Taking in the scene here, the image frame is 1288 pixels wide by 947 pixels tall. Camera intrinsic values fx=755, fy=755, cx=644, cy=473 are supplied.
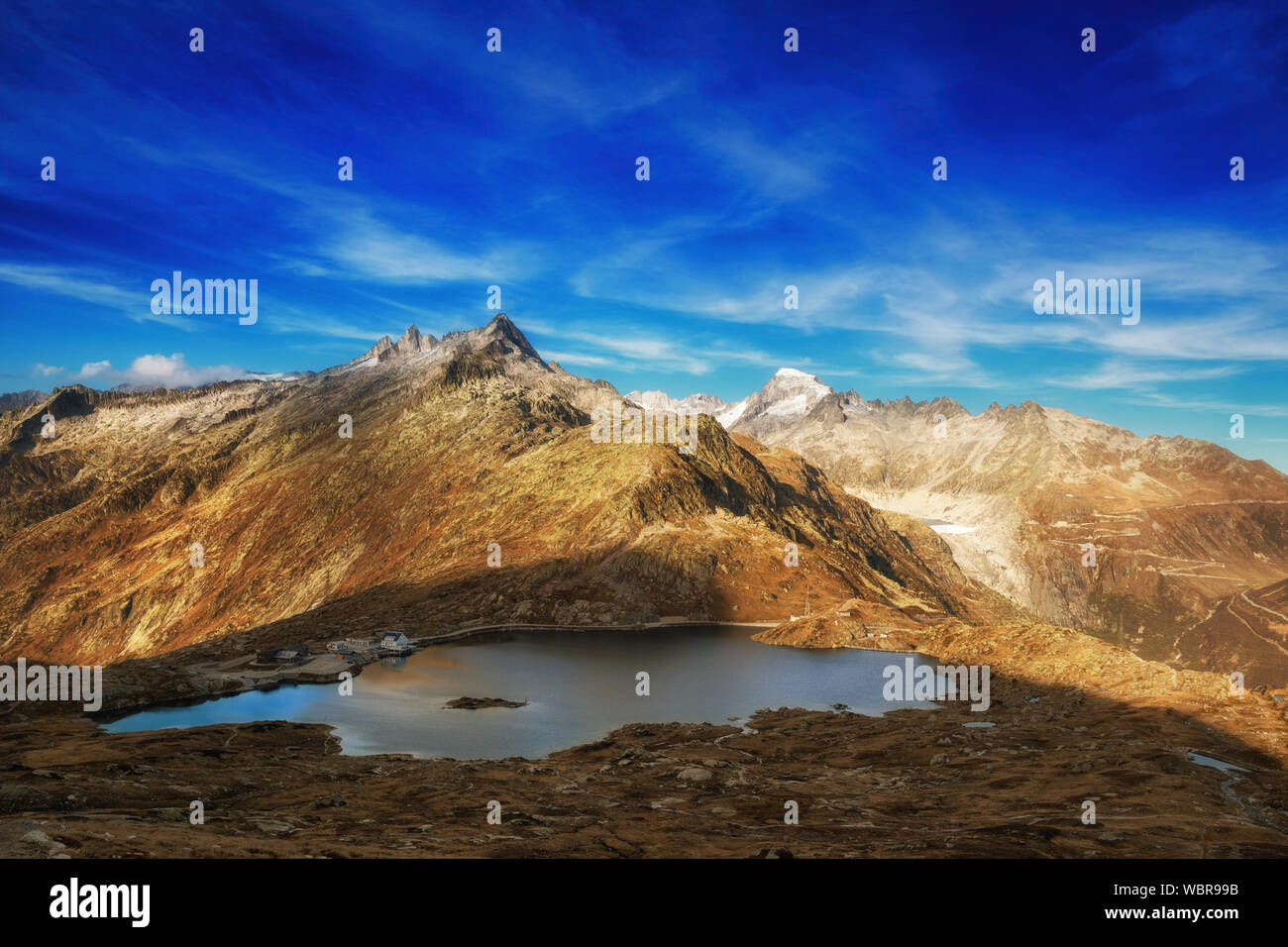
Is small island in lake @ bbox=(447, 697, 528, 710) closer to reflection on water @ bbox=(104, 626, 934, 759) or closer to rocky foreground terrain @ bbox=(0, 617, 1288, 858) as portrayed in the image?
reflection on water @ bbox=(104, 626, 934, 759)

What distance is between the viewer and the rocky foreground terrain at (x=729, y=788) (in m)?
46.3

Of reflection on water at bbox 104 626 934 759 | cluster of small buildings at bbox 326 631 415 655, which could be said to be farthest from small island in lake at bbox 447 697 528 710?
cluster of small buildings at bbox 326 631 415 655

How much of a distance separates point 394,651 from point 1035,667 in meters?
120

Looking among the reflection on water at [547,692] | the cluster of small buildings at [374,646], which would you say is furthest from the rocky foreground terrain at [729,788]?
the cluster of small buildings at [374,646]

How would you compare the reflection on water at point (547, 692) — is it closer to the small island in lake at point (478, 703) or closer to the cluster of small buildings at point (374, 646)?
the small island in lake at point (478, 703)

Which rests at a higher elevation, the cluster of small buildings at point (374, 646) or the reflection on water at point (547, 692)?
the cluster of small buildings at point (374, 646)

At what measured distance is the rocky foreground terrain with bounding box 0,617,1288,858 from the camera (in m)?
46.3

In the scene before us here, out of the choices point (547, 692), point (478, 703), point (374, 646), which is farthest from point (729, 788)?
point (374, 646)

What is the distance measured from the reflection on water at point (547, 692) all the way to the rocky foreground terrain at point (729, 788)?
24.7ft

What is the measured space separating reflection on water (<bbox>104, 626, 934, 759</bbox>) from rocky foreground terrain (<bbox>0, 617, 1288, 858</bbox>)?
753cm

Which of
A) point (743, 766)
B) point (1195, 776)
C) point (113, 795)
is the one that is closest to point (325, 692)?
point (113, 795)

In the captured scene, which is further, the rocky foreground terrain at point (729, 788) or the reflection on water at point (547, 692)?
the reflection on water at point (547, 692)

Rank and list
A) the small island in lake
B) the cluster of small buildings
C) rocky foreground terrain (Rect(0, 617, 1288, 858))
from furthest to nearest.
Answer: the cluster of small buildings → the small island in lake → rocky foreground terrain (Rect(0, 617, 1288, 858))

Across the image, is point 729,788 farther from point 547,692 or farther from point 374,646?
point 374,646
